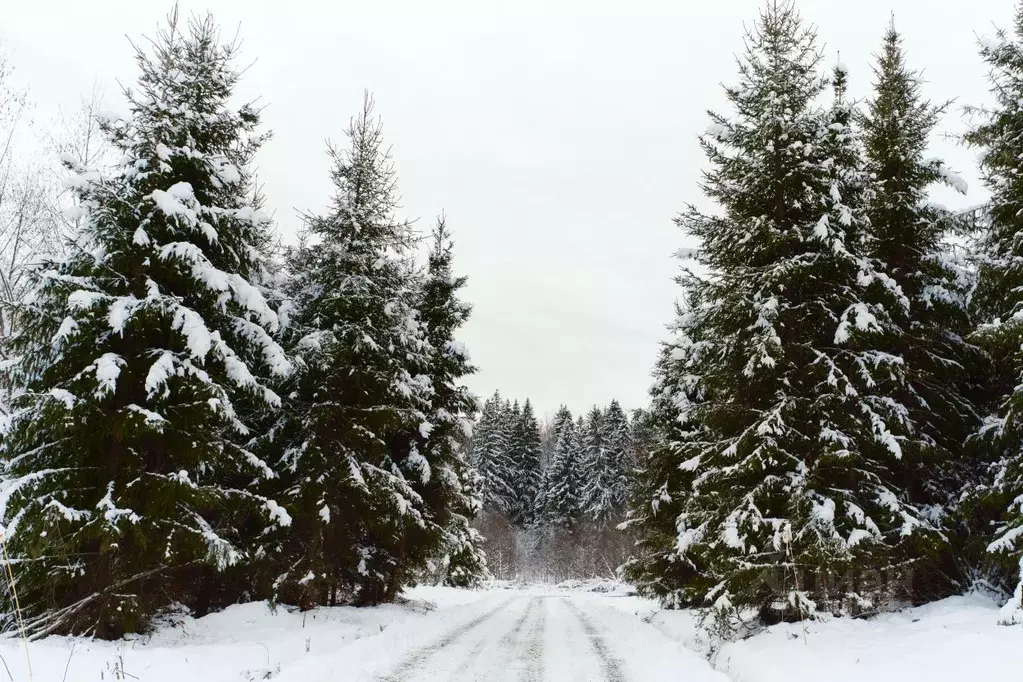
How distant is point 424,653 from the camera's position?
10531 millimetres

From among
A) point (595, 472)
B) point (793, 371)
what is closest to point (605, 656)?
point (793, 371)

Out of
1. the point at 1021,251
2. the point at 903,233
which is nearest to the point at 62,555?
the point at 1021,251

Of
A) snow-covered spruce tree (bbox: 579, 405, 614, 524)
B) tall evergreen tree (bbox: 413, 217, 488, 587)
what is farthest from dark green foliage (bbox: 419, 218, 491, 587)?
snow-covered spruce tree (bbox: 579, 405, 614, 524)

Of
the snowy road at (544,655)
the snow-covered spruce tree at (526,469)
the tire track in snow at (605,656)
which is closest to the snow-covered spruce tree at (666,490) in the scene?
the snowy road at (544,655)

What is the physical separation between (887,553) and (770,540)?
81.4 inches

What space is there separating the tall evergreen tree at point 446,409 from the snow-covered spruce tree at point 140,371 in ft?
22.9

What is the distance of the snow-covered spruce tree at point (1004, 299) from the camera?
32.1ft

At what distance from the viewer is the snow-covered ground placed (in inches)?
296

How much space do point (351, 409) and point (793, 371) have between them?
10.4m

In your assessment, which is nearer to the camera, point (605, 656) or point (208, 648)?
point (208, 648)

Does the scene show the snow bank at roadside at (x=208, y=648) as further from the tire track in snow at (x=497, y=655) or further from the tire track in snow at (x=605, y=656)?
the tire track in snow at (x=605, y=656)

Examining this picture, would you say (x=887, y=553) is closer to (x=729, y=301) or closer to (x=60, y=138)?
(x=729, y=301)

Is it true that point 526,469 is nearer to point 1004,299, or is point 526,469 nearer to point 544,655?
point 544,655

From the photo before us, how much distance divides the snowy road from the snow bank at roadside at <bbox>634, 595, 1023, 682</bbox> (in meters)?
0.81
